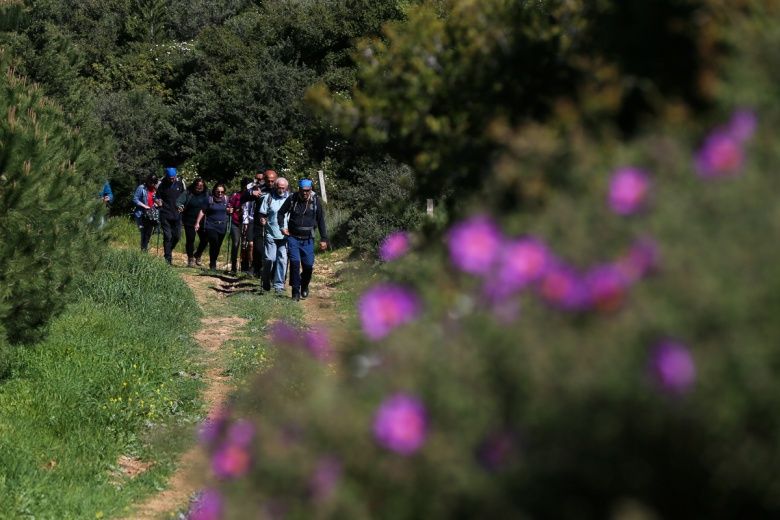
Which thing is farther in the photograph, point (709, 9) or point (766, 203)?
point (709, 9)

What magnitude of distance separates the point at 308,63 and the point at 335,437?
107ft

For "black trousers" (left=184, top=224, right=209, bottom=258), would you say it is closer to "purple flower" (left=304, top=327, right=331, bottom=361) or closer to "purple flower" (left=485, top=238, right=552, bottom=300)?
"purple flower" (left=304, top=327, right=331, bottom=361)

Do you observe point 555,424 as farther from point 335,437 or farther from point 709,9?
point 709,9

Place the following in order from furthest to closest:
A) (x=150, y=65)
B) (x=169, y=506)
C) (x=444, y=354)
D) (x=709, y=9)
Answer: (x=150, y=65) → (x=169, y=506) → (x=709, y=9) → (x=444, y=354)

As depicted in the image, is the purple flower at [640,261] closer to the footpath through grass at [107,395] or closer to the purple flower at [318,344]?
the purple flower at [318,344]

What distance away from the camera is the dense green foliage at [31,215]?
7594mm

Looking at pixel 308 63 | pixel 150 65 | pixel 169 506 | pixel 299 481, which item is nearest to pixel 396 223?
pixel 169 506

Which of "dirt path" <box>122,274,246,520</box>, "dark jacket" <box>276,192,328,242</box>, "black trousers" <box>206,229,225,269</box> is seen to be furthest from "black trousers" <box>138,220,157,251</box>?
"dark jacket" <box>276,192,328,242</box>

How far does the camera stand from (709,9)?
2635mm

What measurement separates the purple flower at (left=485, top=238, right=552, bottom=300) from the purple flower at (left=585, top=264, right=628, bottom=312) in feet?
0.37

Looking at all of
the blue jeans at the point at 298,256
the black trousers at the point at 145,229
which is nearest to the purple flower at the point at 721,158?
the blue jeans at the point at 298,256

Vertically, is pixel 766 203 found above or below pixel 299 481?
above

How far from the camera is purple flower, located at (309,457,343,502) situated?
1.89 meters

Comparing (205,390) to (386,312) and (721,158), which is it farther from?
(721,158)
